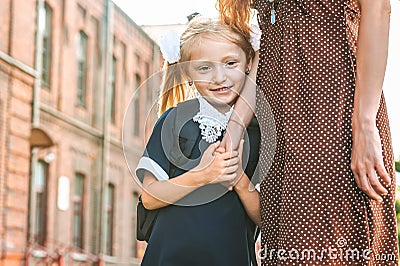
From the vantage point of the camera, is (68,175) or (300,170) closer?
(300,170)

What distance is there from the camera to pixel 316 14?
83.4 inches

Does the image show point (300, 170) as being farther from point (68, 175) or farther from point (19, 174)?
point (68, 175)

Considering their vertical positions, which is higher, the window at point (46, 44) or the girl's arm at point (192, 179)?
the window at point (46, 44)

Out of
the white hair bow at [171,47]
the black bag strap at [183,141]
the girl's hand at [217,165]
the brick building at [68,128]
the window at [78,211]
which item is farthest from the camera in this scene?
the window at [78,211]

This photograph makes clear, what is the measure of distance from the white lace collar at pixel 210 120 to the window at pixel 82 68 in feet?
46.4

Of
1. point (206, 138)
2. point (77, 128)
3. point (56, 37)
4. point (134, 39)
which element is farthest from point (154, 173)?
point (134, 39)

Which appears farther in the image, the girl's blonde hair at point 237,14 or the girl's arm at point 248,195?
the girl's blonde hair at point 237,14

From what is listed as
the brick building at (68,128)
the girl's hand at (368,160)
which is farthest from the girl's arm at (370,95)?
the brick building at (68,128)

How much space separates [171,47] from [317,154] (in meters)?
0.65

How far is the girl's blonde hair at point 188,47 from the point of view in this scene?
2424 mm

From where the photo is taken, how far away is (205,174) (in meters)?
2.25

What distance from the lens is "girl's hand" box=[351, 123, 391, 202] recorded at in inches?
77.1

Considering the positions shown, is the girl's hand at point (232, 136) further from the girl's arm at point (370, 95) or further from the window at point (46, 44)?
the window at point (46, 44)

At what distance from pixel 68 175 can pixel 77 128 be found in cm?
100
